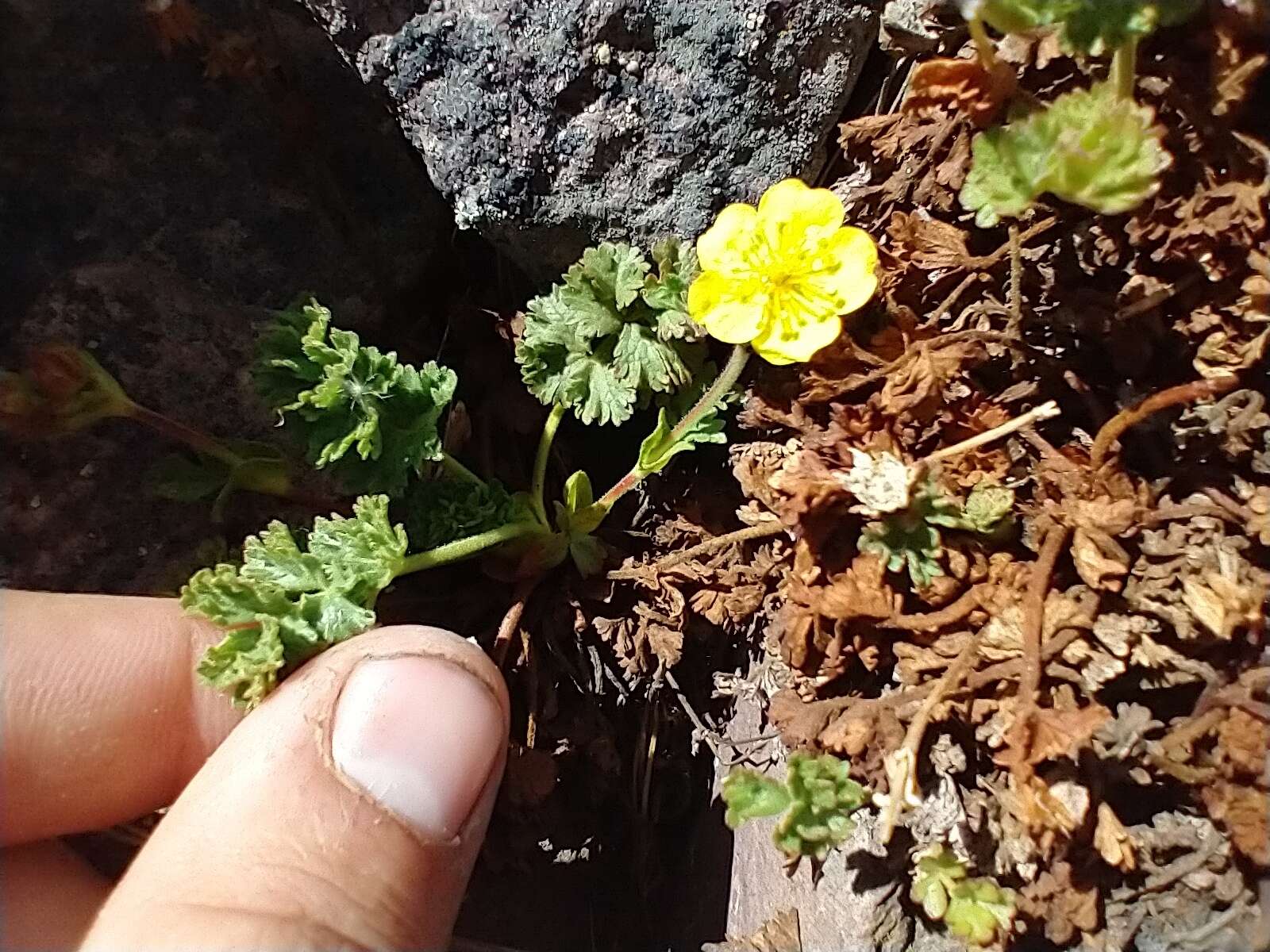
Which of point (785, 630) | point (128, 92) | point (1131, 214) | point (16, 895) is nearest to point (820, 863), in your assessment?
point (785, 630)

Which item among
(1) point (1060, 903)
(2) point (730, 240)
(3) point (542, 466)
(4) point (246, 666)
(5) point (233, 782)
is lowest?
(1) point (1060, 903)

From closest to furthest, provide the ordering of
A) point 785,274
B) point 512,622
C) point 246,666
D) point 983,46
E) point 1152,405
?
point 983,46 < point 1152,405 < point 246,666 < point 785,274 < point 512,622

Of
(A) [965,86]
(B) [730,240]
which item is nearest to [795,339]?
(B) [730,240]

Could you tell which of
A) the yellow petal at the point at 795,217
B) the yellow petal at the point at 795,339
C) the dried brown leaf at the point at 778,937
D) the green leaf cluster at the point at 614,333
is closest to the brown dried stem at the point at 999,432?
the yellow petal at the point at 795,339

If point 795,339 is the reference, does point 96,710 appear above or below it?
below

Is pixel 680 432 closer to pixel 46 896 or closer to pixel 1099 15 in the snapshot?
pixel 1099 15

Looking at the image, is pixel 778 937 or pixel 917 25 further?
pixel 778 937
